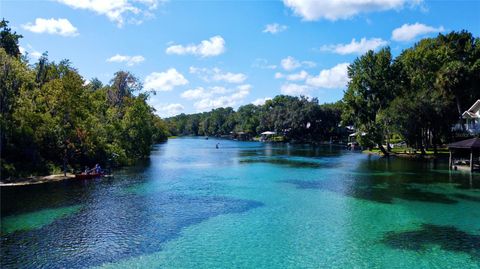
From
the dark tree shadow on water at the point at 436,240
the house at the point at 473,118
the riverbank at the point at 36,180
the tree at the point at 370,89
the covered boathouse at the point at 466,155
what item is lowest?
the dark tree shadow on water at the point at 436,240

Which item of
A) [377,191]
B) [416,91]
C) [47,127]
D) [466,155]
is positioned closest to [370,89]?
[416,91]

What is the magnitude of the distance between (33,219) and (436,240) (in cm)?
2234

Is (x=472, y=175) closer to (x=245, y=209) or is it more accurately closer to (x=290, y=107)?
(x=245, y=209)

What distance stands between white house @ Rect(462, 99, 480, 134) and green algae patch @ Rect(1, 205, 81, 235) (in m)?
57.1

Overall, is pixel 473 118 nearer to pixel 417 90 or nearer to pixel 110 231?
pixel 417 90

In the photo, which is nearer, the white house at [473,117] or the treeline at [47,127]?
the treeline at [47,127]

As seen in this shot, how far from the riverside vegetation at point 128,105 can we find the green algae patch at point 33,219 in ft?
49.5

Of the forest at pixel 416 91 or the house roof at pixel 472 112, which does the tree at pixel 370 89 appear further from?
the house roof at pixel 472 112

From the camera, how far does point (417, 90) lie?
6725 centimetres

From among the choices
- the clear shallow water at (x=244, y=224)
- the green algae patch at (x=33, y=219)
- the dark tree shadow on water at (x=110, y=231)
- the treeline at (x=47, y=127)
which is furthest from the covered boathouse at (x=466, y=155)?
the treeline at (x=47, y=127)

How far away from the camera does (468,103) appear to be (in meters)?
63.4

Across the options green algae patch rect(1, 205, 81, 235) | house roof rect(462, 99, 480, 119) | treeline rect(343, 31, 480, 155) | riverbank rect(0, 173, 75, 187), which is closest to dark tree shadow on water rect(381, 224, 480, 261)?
green algae patch rect(1, 205, 81, 235)

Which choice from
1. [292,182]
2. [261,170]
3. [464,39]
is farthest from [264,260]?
[464,39]

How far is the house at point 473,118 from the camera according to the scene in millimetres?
57644
